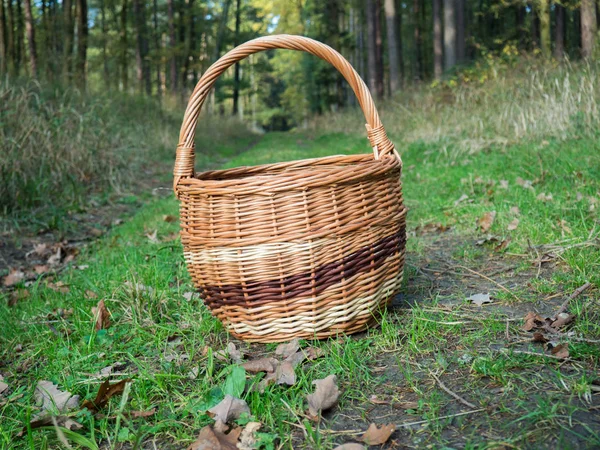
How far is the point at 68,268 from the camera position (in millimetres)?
3689

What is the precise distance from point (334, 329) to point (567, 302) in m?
0.96

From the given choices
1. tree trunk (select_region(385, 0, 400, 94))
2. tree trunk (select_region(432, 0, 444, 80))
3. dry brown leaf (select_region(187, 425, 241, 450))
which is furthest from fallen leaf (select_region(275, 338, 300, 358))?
tree trunk (select_region(385, 0, 400, 94))

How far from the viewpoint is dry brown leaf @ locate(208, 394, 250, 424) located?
1.52 m

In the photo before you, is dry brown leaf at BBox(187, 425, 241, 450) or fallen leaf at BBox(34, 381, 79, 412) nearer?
dry brown leaf at BBox(187, 425, 241, 450)

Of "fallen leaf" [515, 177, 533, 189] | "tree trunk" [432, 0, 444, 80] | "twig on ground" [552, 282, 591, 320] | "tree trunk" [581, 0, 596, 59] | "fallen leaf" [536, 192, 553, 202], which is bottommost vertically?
"twig on ground" [552, 282, 591, 320]

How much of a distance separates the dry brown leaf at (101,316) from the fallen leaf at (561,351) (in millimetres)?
1859

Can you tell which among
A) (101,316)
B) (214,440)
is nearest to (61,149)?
(101,316)

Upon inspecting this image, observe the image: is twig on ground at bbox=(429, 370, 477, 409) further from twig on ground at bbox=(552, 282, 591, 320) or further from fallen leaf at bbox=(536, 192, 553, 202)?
fallen leaf at bbox=(536, 192, 553, 202)

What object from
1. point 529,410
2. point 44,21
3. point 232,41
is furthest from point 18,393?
point 232,41

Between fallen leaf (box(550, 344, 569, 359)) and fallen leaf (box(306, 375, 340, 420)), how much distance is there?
0.75 meters

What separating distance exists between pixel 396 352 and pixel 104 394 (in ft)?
3.42

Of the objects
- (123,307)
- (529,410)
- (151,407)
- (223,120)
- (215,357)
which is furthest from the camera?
(223,120)

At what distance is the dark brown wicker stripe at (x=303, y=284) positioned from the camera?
6.20 feet

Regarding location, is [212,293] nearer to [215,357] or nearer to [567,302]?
[215,357]
